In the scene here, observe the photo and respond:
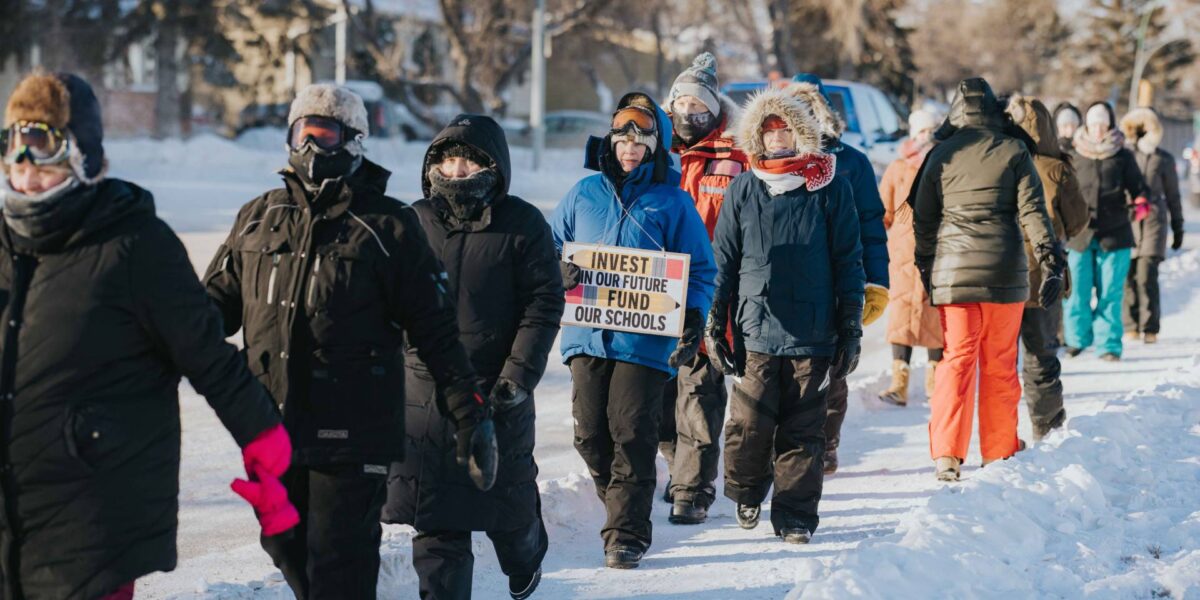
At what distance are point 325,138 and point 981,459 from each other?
14.6 ft

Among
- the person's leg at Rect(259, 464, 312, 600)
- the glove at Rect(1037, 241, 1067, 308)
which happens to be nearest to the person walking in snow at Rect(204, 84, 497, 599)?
the person's leg at Rect(259, 464, 312, 600)

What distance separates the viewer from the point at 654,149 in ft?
18.3

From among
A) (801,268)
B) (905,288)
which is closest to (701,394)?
(801,268)

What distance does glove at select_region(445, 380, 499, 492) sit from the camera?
3.98 m

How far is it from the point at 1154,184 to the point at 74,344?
11.0 meters

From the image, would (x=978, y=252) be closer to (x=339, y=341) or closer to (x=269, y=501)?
(x=339, y=341)

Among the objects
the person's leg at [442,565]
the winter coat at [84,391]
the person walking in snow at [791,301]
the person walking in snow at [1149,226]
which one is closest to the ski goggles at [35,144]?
the winter coat at [84,391]

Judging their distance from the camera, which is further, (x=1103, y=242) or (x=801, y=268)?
(x=1103, y=242)

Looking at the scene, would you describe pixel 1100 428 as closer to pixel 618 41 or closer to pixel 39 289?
pixel 39 289

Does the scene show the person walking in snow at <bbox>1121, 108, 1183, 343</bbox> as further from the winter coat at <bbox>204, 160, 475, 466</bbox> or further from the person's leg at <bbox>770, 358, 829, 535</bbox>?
the winter coat at <bbox>204, 160, 475, 466</bbox>

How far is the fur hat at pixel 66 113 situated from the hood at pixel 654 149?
2.58 m

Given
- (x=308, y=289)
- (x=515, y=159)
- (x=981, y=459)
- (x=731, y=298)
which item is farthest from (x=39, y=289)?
(x=515, y=159)

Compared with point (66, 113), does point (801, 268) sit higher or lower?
lower

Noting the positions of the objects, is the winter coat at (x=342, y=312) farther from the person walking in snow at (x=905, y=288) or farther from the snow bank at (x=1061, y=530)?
the person walking in snow at (x=905, y=288)
